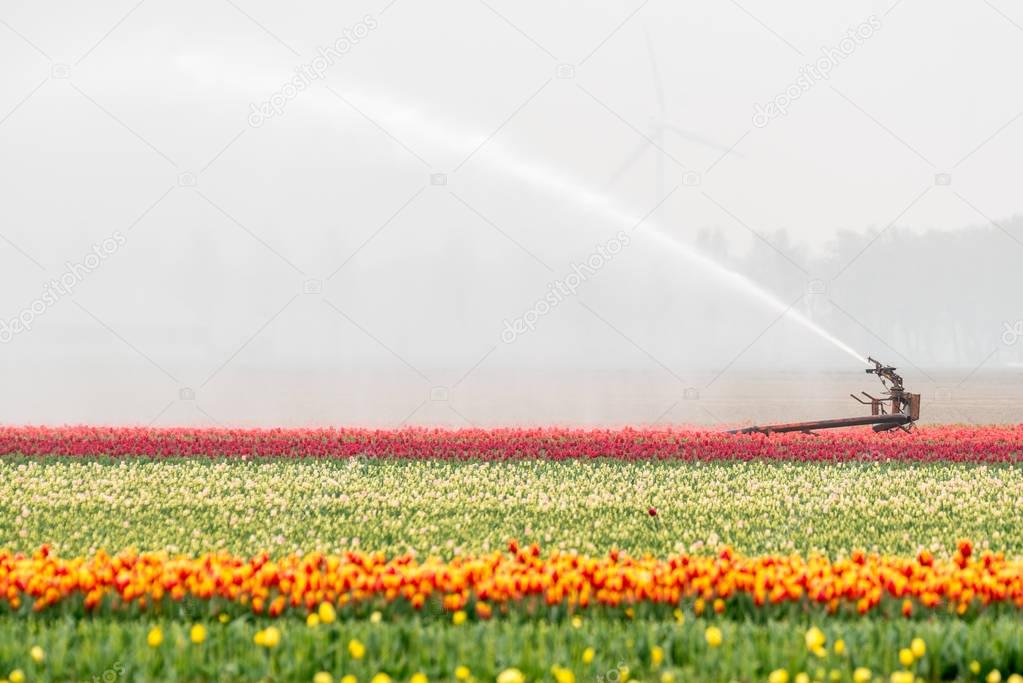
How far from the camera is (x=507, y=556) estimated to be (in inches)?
286

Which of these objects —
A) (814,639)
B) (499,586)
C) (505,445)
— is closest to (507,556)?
(499,586)

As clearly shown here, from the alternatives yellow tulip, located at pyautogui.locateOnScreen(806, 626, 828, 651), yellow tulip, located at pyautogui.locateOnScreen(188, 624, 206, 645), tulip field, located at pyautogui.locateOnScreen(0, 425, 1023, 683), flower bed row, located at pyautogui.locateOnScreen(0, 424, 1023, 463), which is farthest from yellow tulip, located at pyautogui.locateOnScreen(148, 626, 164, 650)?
flower bed row, located at pyautogui.locateOnScreen(0, 424, 1023, 463)

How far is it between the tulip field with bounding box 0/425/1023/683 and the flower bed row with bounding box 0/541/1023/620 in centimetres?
2

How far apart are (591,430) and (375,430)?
3528mm

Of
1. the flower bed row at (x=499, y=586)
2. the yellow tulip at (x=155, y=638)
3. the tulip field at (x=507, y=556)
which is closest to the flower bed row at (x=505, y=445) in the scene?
the tulip field at (x=507, y=556)

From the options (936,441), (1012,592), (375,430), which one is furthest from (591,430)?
(1012,592)

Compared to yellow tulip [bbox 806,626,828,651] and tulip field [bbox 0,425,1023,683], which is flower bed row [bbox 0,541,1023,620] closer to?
tulip field [bbox 0,425,1023,683]

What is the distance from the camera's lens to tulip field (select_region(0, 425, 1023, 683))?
Result: 5000 mm

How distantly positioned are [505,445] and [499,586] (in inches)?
363

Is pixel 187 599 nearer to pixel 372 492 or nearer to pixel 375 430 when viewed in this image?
pixel 372 492

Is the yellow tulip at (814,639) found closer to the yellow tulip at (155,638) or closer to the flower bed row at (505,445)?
the yellow tulip at (155,638)

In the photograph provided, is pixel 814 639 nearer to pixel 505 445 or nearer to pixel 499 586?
pixel 499 586

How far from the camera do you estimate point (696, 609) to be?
593 centimetres

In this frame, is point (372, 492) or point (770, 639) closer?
point (770, 639)
